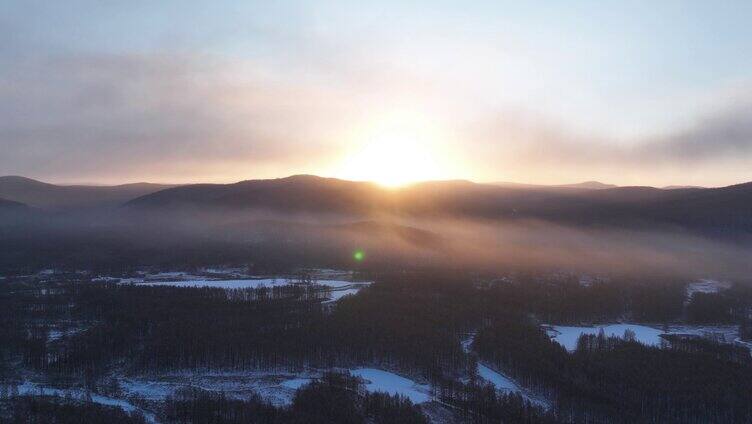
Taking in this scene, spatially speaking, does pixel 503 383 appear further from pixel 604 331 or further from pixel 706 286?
pixel 706 286

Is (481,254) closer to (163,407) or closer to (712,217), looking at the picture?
(712,217)

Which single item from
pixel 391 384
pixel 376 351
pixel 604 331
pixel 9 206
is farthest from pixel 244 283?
pixel 9 206

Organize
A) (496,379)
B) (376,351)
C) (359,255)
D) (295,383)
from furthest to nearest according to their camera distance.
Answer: (359,255)
(376,351)
(496,379)
(295,383)

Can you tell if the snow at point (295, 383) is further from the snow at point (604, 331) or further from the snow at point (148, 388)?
the snow at point (604, 331)

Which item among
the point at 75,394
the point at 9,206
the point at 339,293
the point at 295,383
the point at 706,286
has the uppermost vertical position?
the point at 9,206

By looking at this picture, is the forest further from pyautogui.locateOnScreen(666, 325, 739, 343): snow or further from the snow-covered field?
pyautogui.locateOnScreen(666, 325, 739, 343): snow

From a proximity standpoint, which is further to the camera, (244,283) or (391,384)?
(244,283)
